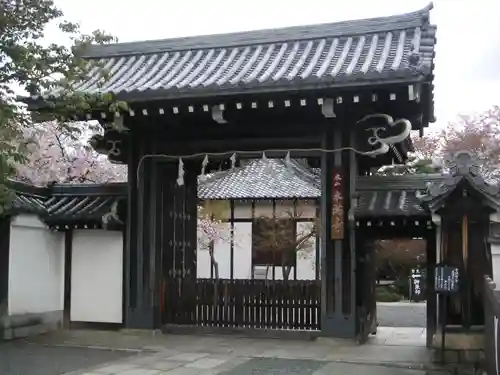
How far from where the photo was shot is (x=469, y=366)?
28.0ft

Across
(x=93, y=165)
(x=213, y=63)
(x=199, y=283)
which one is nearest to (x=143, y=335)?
(x=199, y=283)

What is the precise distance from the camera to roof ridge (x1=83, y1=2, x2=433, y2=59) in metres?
11.9

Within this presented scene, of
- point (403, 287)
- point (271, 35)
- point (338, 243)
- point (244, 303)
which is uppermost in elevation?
point (271, 35)

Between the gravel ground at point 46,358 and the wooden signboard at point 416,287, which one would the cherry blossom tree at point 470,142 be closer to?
the wooden signboard at point 416,287

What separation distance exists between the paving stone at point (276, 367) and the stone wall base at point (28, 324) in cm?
442

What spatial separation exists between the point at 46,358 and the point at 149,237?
311 cm

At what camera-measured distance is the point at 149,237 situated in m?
11.6

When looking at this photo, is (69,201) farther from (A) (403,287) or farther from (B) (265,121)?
(A) (403,287)

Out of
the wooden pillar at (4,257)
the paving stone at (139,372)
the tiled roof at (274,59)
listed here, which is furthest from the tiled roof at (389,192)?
the wooden pillar at (4,257)

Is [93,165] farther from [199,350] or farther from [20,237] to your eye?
[199,350]

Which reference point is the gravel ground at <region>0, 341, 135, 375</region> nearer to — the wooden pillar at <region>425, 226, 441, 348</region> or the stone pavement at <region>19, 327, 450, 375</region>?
the stone pavement at <region>19, 327, 450, 375</region>

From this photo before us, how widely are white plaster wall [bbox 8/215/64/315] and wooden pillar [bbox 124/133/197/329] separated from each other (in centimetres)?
147

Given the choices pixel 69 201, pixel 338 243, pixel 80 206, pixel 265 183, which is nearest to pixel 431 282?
pixel 338 243

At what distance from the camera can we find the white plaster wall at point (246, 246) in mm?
24766
